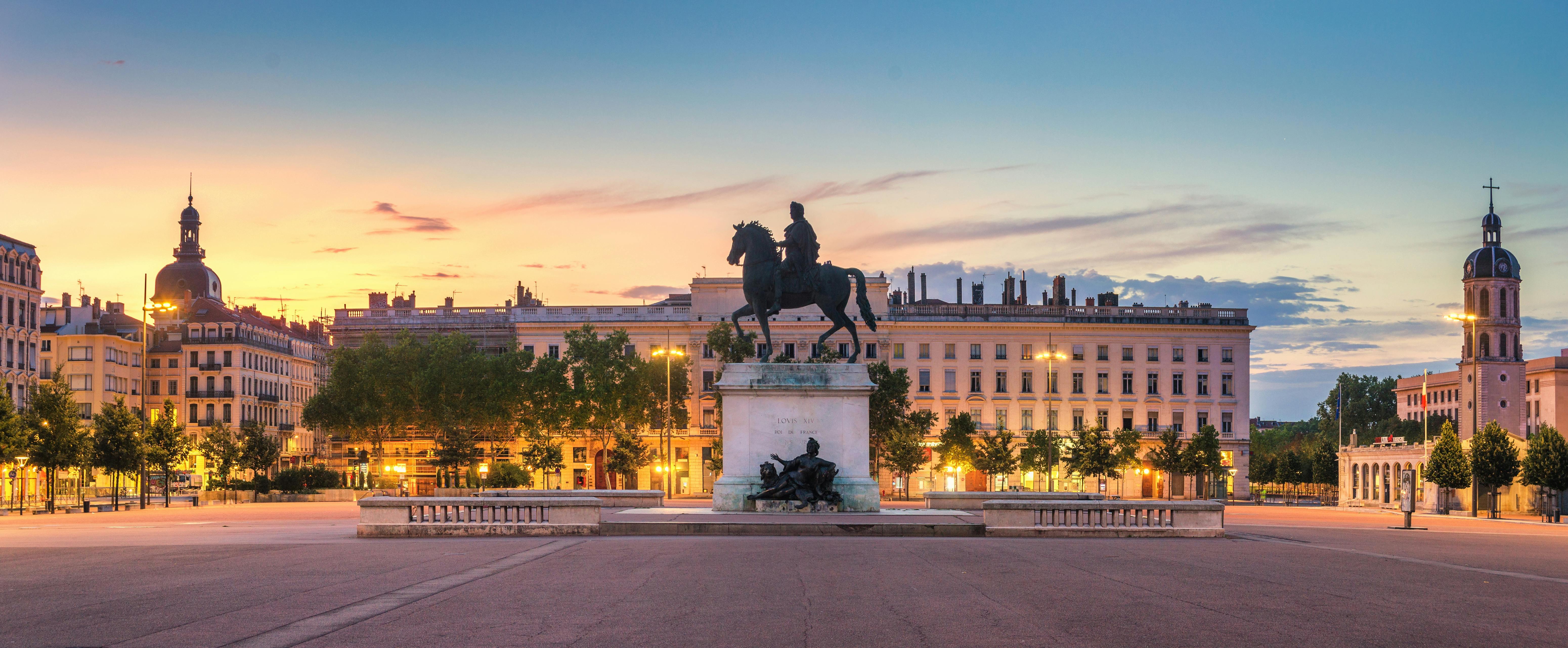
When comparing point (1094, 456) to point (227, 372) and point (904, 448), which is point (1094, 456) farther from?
point (227, 372)

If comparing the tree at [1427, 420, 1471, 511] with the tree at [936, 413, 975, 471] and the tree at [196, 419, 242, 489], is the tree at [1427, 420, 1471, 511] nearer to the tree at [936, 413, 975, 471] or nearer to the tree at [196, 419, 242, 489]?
the tree at [936, 413, 975, 471]

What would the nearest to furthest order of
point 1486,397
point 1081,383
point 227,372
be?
point 1081,383 < point 1486,397 < point 227,372

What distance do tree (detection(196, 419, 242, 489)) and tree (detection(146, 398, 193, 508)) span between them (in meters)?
12.6

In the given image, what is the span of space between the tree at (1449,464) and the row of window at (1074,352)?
35214 mm

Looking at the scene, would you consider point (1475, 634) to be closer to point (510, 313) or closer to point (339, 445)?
point (510, 313)

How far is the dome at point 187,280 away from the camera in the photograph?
139875 millimetres

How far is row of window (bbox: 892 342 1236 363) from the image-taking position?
10281cm

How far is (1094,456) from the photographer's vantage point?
282ft

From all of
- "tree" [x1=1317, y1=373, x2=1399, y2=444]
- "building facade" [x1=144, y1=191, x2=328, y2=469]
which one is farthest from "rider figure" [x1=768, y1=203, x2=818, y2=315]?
"tree" [x1=1317, y1=373, x2=1399, y2=444]

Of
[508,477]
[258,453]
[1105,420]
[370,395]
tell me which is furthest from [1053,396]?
[258,453]

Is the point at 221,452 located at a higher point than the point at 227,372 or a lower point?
lower

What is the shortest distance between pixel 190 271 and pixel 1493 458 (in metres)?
127

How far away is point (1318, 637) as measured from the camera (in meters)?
11.6

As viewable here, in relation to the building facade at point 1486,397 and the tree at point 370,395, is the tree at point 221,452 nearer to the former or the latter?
the tree at point 370,395
